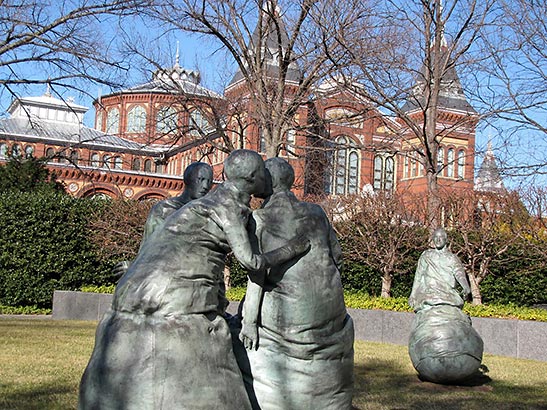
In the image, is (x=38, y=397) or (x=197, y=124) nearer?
(x=38, y=397)

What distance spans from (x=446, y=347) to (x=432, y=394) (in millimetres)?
753

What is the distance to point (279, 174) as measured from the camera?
5.21 meters

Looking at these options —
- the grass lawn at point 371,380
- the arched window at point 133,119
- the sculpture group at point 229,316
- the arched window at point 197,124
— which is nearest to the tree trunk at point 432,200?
the grass lawn at point 371,380

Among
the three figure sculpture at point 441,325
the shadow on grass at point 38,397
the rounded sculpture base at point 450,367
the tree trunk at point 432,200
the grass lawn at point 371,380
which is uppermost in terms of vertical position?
the tree trunk at point 432,200

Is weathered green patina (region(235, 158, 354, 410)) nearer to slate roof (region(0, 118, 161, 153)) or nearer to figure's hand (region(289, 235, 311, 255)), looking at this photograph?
figure's hand (region(289, 235, 311, 255))

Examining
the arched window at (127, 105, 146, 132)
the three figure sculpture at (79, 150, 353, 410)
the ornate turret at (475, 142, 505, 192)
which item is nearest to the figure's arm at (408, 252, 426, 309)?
the three figure sculpture at (79, 150, 353, 410)

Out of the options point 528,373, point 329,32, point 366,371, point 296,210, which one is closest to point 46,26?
point 329,32

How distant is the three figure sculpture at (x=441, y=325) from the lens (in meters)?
9.98

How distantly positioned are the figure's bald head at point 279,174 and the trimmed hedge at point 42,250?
60.7 ft

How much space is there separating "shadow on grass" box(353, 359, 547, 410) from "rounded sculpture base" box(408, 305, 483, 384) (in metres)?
0.23

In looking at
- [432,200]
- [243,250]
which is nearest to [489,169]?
[432,200]

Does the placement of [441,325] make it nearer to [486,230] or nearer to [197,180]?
[197,180]

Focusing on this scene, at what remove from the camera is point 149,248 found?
3.98 m

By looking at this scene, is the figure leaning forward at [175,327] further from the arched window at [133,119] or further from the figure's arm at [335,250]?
the arched window at [133,119]
